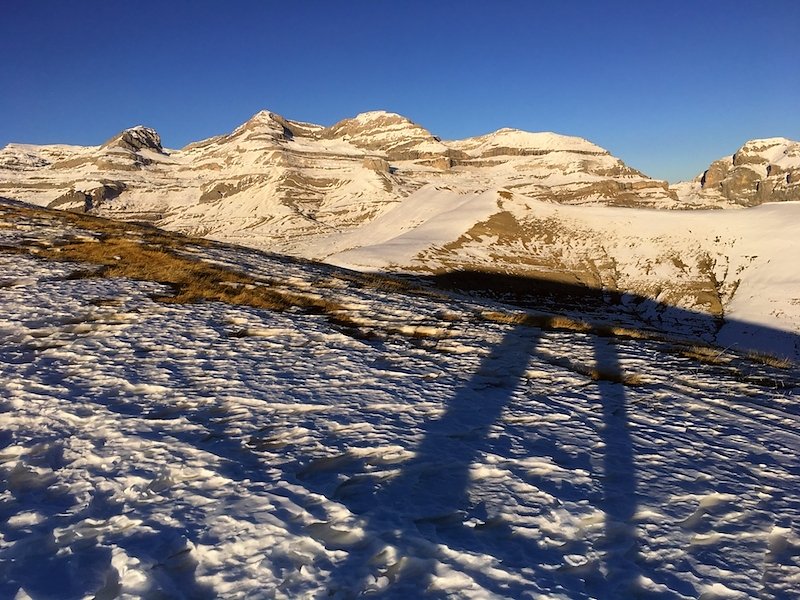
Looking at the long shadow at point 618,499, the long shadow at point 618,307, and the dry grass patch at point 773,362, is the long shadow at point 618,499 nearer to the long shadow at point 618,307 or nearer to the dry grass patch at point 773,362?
the dry grass patch at point 773,362

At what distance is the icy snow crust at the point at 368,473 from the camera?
4.21m

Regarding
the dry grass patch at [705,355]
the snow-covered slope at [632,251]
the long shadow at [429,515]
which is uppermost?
the snow-covered slope at [632,251]

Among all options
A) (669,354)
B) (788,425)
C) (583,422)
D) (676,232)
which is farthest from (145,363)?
(676,232)

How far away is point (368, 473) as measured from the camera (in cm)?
584

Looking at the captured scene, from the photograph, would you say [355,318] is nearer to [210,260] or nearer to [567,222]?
[210,260]

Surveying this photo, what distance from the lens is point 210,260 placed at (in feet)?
72.3

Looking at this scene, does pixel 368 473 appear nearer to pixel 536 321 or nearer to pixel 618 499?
pixel 618 499

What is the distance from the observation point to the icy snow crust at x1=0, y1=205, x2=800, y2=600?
421 centimetres

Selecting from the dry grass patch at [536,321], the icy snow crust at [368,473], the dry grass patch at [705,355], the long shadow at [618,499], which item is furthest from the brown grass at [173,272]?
the dry grass patch at [705,355]

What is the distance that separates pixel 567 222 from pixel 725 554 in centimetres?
8713

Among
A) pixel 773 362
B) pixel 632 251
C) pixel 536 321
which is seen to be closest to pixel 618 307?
pixel 632 251

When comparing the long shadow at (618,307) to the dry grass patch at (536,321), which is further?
the long shadow at (618,307)

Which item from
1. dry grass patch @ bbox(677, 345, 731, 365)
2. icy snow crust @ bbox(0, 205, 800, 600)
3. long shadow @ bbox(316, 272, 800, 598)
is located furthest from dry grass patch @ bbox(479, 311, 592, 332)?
long shadow @ bbox(316, 272, 800, 598)

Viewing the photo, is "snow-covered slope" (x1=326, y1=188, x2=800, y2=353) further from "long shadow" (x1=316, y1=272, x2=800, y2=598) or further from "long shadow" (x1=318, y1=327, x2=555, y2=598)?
"long shadow" (x1=318, y1=327, x2=555, y2=598)
